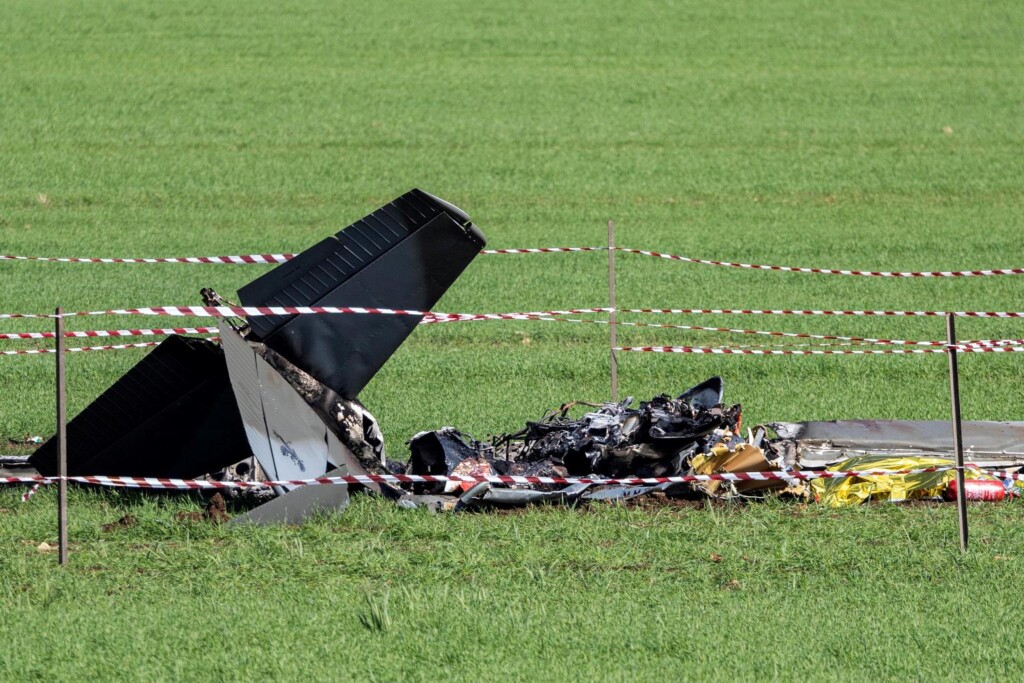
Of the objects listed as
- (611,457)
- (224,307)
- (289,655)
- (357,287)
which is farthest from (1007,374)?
(289,655)

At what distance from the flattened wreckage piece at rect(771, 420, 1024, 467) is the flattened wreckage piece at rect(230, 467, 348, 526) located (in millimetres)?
3193

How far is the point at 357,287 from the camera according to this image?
8.84 m

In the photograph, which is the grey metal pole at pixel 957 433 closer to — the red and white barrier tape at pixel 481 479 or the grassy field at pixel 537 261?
the grassy field at pixel 537 261

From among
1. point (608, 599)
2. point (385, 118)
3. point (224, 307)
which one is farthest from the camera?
point (385, 118)

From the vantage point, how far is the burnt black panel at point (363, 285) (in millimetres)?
8750

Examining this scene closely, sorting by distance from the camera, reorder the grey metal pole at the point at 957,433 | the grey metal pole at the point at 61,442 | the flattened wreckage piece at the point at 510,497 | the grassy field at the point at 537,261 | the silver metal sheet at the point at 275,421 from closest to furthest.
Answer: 1. the grassy field at the point at 537,261
2. the grey metal pole at the point at 61,442
3. the grey metal pole at the point at 957,433
4. the silver metal sheet at the point at 275,421
5. the flattened wreckage piece at the point at 510,497

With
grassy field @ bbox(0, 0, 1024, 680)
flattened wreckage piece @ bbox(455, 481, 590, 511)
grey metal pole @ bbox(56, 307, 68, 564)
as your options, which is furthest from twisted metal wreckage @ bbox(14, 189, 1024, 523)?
grey metal pole @ bbox(56, 307, 68, 564)

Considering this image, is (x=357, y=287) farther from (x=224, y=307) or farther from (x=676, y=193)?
(x=676, y=193)

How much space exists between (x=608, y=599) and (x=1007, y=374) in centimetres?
776

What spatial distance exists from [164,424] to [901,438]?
504cm

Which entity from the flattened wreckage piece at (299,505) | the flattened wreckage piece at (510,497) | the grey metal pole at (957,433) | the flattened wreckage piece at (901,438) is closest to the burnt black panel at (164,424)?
the flattened wreckage piece at (299,505)

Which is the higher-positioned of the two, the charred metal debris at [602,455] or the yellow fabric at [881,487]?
the charred metal debris at [602,455]

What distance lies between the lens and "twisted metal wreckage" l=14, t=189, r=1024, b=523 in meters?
8.31

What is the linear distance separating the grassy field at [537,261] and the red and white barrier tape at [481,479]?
22 centimetres
